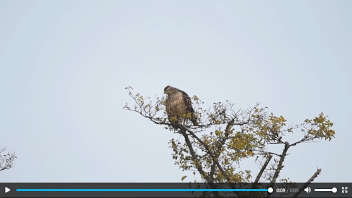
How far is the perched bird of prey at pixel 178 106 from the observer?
12.8m

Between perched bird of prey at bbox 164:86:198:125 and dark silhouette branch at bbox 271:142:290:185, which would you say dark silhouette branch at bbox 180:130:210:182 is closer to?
perched bird of prey at bbox 164:86:198:125

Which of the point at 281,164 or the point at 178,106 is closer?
the point at 281,164

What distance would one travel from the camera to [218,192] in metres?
12.5

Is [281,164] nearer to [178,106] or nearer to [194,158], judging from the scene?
[194,158]

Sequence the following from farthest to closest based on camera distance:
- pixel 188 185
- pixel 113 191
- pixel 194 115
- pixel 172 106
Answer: pixel 172 106 < pixel 194 115 < pixel 188 185 < pixel 113 191

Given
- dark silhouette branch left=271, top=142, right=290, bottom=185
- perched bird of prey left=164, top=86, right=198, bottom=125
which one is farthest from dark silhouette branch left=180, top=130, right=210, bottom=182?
dark silhouette branch left=271, top=142, right=290, bottom=185

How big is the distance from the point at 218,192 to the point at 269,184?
1657mm

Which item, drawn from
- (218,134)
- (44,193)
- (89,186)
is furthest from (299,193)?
(44,193)

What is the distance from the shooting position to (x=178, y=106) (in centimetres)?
1392

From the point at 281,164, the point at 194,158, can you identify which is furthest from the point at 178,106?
the point at 281,164

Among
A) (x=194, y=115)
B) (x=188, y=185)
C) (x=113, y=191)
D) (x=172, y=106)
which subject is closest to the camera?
(x=113, y=191)


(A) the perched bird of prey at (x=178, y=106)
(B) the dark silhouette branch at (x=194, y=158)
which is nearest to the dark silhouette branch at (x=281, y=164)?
(B) the dark silhouette branch at (x=194, y=158)

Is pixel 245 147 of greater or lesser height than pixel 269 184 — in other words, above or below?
above

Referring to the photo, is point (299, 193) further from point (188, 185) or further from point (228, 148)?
point (188, 185)
